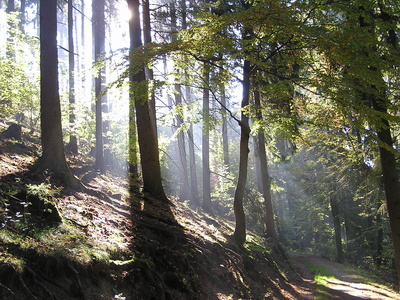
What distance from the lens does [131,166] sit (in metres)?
13.5

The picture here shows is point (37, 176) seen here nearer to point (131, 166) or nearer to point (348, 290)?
point (131, 166)

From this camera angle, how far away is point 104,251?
5.27m

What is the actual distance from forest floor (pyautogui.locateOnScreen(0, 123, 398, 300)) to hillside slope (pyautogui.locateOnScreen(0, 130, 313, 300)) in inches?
0.6

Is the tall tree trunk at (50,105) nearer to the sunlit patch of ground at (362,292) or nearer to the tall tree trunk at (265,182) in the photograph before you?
the sunlit patch of ground at (362,292)

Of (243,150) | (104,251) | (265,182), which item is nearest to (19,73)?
(243,150)

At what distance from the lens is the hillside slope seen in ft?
13.7

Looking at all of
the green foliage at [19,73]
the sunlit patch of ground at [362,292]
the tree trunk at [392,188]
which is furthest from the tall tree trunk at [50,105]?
the sunlit patch of ground at [362,292]

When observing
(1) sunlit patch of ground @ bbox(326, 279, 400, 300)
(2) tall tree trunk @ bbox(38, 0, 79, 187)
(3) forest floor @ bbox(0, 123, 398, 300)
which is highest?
(2) tall tree trunk @ bbox(38, 0, 79, 187)

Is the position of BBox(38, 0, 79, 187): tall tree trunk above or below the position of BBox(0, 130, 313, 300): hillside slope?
above

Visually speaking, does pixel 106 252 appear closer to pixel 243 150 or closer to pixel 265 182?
pixel 243 150

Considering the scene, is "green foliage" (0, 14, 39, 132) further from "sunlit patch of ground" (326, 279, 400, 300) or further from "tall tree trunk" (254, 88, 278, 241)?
"sunlit patch of ground" (326, 279, 400, 300)

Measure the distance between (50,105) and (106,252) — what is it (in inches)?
193

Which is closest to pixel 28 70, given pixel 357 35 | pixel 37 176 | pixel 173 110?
pixel 173 110

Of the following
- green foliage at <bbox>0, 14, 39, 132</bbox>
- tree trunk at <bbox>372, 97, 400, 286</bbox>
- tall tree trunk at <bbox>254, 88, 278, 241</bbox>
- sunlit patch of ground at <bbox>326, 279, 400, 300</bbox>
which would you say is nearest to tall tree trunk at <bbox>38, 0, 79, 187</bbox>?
green foliage at <bbox>0, 14, 39, 132</bbox>
